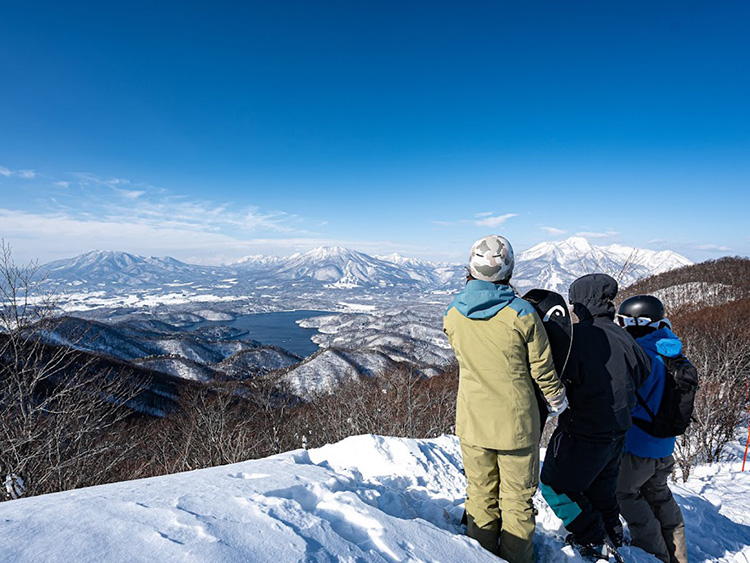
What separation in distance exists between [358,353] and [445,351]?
32347 mm

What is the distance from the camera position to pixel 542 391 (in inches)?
94.3

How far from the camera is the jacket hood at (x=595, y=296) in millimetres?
2771

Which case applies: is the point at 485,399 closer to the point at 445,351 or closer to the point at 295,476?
the point at 295,476

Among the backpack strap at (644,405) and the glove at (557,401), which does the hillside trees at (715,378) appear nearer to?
the backpack strap at (644,405)

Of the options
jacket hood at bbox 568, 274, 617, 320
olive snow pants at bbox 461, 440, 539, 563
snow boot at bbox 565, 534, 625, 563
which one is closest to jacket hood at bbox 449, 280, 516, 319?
jacket hood at bbox 568, 274, 617, 320

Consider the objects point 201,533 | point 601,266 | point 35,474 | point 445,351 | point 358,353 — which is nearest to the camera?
point 201,533

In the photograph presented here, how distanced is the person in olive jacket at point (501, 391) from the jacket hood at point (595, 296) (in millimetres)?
812

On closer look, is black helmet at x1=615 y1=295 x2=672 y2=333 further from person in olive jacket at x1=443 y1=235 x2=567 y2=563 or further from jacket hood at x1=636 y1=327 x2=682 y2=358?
person in olive jacket at x1=443 y1=235 x2=567 y2=563

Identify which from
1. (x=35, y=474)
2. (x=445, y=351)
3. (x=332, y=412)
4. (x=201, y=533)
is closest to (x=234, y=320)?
(x=445, y=351)

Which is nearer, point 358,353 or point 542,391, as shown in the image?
point 542,391

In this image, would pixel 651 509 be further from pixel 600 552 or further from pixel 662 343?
pixel 662 343

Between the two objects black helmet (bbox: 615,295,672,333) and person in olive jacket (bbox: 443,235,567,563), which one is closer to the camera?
person in olive jacket (bbox: 443,235,567,563)

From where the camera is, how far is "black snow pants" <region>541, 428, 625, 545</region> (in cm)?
276

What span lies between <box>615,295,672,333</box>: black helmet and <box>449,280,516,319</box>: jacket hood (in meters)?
1.86
